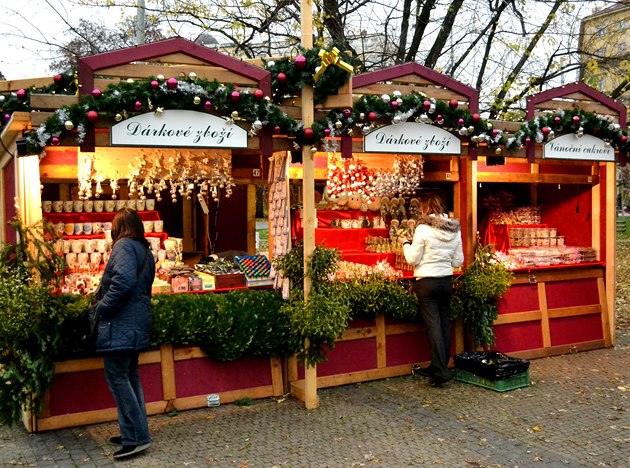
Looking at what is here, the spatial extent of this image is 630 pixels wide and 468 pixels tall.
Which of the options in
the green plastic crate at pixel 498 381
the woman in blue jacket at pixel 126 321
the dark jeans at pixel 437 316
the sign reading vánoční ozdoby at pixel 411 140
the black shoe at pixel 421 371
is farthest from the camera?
the black shoe at pixel 421 371

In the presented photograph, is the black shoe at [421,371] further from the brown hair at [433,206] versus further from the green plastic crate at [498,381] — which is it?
the brown hair at [433,206]

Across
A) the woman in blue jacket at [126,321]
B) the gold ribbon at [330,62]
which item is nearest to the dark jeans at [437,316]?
the gold ribbon at [330,62]

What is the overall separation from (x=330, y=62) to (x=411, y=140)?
143 cm

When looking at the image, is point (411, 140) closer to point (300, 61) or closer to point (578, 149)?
point (300, 61)

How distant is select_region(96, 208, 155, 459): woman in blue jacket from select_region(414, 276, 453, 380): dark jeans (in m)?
3.22

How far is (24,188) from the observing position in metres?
6.03

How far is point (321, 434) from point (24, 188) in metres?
3.43

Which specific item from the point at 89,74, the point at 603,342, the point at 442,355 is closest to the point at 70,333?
the point at 89,74

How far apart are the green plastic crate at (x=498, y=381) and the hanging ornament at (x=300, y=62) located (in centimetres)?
382

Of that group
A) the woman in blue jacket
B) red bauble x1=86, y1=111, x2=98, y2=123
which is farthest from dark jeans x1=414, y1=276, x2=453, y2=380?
red bauble x1=86, y1=111, x2=98, y2=123

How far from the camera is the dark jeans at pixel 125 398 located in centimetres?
534

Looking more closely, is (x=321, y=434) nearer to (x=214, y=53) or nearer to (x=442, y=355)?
(x=442, y=355)

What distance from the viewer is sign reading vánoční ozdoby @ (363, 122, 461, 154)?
7.00 meters

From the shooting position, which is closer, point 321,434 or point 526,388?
point 321,434
